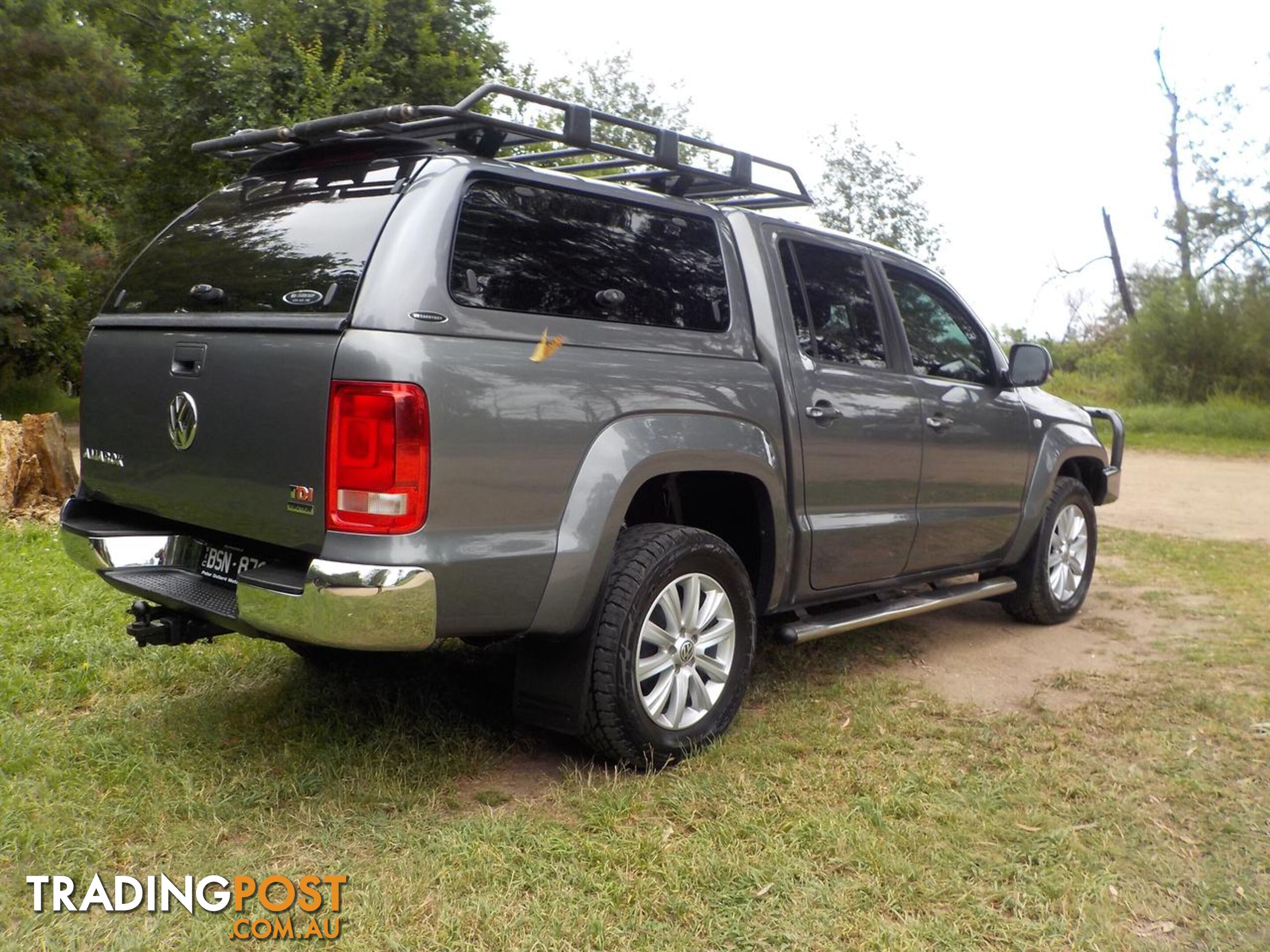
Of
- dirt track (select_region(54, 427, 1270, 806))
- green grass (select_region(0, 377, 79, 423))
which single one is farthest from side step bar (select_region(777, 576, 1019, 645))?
green grass (select_region(0, 377, 79, 423))

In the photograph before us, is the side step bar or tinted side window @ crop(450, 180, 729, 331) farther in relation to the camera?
the side step bar

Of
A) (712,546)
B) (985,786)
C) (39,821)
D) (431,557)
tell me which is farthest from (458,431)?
(985,786)

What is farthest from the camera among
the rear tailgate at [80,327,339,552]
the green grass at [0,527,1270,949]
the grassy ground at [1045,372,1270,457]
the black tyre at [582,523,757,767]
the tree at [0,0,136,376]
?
the grassy ground at [1045,372,1270,457]

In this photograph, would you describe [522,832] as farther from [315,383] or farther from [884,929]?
[315,383]

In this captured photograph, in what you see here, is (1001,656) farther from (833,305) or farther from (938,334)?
(833,305)

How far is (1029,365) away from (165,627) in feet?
13.0

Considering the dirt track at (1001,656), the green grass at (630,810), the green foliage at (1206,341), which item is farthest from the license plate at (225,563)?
the green foliage at (1206,341)

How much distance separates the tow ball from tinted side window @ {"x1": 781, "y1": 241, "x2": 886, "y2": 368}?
2.37 meters

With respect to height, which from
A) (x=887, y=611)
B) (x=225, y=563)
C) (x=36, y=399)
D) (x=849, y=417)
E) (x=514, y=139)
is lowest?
(x=36, y=399)

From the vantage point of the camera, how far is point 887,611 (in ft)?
15.7

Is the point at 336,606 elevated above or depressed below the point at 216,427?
below

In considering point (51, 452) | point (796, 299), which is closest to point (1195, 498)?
point (796, 299)

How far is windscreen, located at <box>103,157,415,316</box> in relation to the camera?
326cm

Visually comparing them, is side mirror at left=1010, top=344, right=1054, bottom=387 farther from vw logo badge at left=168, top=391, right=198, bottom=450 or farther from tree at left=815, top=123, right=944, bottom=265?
tree at left=815, top=123, right=944, bottom=265
